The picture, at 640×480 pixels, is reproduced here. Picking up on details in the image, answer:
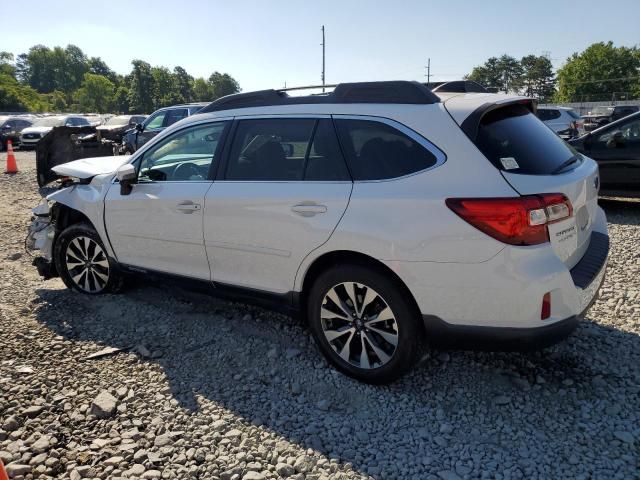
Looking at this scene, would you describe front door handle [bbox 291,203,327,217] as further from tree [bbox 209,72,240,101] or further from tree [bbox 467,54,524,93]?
tree [bbox 209,72,240,101]

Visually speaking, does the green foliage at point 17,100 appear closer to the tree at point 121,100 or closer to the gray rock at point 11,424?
the tree at point 121,100

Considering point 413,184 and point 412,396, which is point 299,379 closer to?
point 412,396

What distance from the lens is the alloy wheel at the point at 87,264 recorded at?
4.81 meters

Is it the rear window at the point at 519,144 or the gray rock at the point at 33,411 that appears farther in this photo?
the gray rock at the point at 33,411

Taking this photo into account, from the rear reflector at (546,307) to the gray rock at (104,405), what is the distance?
254 centimetres

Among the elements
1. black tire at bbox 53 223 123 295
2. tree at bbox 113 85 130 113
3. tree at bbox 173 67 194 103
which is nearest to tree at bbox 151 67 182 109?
tree at bbox 113 85 130 113

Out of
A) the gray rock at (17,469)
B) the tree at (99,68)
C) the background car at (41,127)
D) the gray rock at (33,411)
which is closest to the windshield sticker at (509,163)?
the gray rock at (17,469)

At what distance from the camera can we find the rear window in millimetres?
2816

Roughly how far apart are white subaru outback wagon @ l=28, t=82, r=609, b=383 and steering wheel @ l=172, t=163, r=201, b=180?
0.02 m

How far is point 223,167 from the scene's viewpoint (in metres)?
3.79

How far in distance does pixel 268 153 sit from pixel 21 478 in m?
2.38

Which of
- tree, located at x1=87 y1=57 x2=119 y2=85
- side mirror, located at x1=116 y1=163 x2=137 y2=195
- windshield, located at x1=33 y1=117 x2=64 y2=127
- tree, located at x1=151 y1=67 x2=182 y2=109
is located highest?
tree, located at x1=87 y1=57 x2=119 y2=85

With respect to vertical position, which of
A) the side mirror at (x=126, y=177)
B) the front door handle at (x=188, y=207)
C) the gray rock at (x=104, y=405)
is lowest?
the gray rock at (x=104, y=405)

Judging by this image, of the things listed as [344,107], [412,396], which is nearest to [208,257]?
[344,107]
